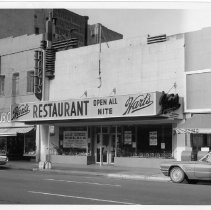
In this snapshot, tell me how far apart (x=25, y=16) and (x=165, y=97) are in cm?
1953

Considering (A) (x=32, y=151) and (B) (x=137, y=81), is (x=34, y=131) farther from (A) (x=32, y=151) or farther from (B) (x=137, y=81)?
(B) (x=137, y=81)

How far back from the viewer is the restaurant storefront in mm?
25625

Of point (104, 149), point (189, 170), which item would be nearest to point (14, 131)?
point (104, 149)

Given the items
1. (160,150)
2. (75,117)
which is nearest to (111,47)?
(75,117)

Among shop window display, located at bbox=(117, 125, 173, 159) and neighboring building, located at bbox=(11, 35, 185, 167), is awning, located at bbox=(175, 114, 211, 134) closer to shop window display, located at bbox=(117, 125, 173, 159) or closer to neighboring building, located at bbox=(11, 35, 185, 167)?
neighboring building, located at bbox=(11, 35, 185, 167)

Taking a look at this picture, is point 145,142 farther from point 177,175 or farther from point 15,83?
point 15,83

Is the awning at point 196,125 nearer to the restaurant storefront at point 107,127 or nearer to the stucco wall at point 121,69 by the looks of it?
the restaurant storefront at point 107,127

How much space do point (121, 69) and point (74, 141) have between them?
6171 millimetres

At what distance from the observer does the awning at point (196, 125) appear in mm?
23906

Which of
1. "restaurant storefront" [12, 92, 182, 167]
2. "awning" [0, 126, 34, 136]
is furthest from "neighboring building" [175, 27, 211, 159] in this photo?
"awning" [0, 126, 34, 136]

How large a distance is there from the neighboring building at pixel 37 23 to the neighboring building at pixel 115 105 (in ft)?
26.2

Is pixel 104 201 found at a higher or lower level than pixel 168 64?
lower

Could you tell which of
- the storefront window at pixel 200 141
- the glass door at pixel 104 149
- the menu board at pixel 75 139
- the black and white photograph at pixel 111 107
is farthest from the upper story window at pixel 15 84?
the storefront window at pixel 200 141

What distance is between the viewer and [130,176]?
71.3 ft
